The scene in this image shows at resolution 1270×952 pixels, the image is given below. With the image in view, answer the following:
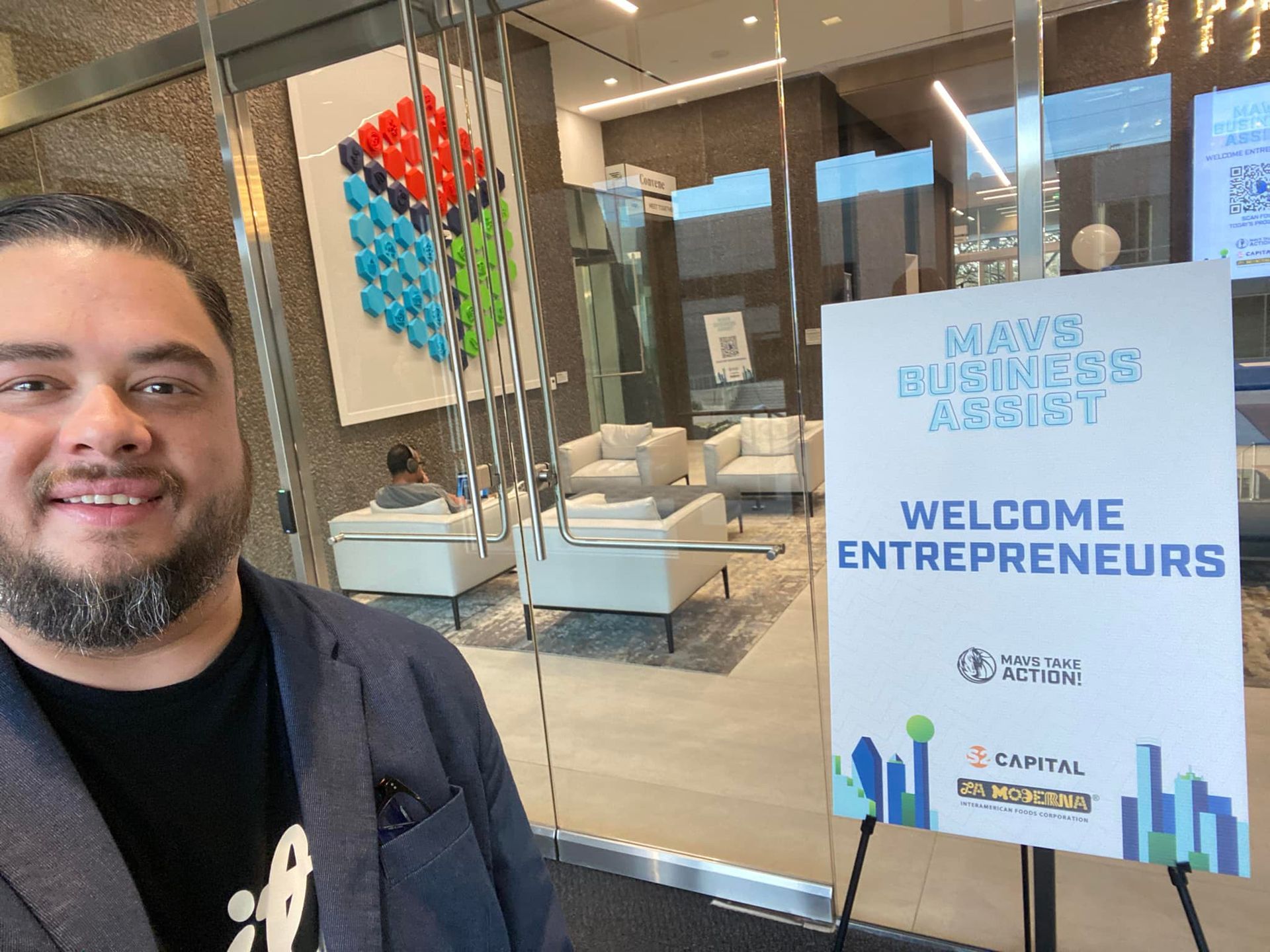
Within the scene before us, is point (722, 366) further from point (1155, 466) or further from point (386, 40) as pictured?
point (386, 40)

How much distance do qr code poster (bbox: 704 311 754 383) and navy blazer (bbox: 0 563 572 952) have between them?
4.25ft

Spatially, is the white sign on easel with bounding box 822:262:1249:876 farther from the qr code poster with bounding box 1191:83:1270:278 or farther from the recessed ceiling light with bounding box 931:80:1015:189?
the qr code poster with bounding box 1191:83:1270:278

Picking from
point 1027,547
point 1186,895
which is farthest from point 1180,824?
Answer: point 1027,547

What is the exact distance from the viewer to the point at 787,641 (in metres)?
2.22

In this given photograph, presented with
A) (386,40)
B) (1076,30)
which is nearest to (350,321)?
(386,40)

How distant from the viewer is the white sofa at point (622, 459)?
2.37 m

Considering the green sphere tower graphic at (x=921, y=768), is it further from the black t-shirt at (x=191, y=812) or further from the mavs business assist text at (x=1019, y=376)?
the black t-shirt at (x=191, y=812)

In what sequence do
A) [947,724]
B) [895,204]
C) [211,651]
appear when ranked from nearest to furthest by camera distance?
1. [211,651]
2. [947,724]
3. [895,204]

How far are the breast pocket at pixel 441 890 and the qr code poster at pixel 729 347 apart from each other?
1.45 metres

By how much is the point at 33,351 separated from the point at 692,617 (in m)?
1.90

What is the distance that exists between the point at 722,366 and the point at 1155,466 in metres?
1.17

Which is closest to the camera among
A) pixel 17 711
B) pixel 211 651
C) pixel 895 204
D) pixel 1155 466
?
pixel 17 711

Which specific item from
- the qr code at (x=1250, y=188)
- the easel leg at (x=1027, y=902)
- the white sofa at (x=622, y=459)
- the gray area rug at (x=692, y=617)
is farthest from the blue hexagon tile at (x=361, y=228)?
the easel leg at (x=1027, y=902)

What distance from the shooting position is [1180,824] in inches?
48.9
